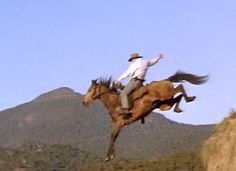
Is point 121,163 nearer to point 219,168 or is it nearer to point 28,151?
point 28,151

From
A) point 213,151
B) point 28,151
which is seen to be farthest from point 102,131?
point 213,151

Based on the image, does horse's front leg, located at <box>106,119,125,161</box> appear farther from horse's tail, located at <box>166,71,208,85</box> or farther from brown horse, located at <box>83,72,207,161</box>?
horse's tail, located at <box>166,71,208,85</box>

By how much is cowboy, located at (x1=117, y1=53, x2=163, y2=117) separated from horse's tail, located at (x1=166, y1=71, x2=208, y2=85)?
0.50 meters

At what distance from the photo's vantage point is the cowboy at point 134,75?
1347 cm

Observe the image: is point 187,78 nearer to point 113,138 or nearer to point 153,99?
point 153,99

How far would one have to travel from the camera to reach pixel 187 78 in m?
13.9

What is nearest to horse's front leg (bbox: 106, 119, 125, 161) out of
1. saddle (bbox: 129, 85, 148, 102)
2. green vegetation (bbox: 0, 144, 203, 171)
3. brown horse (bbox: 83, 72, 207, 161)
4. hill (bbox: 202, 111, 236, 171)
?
brown horse (bbox: 83, 72, 207, 161)

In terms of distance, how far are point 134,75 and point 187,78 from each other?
3.69ft

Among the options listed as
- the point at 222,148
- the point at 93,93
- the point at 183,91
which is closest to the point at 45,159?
the point at 222,148

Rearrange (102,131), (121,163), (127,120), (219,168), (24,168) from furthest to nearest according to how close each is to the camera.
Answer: (102,131), (24,168), (121,163), (219,168), (127,120)

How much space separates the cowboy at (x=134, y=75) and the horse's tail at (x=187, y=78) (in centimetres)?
50

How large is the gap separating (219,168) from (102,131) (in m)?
174

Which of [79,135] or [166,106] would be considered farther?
[79,135]

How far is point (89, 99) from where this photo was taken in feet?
46.6
